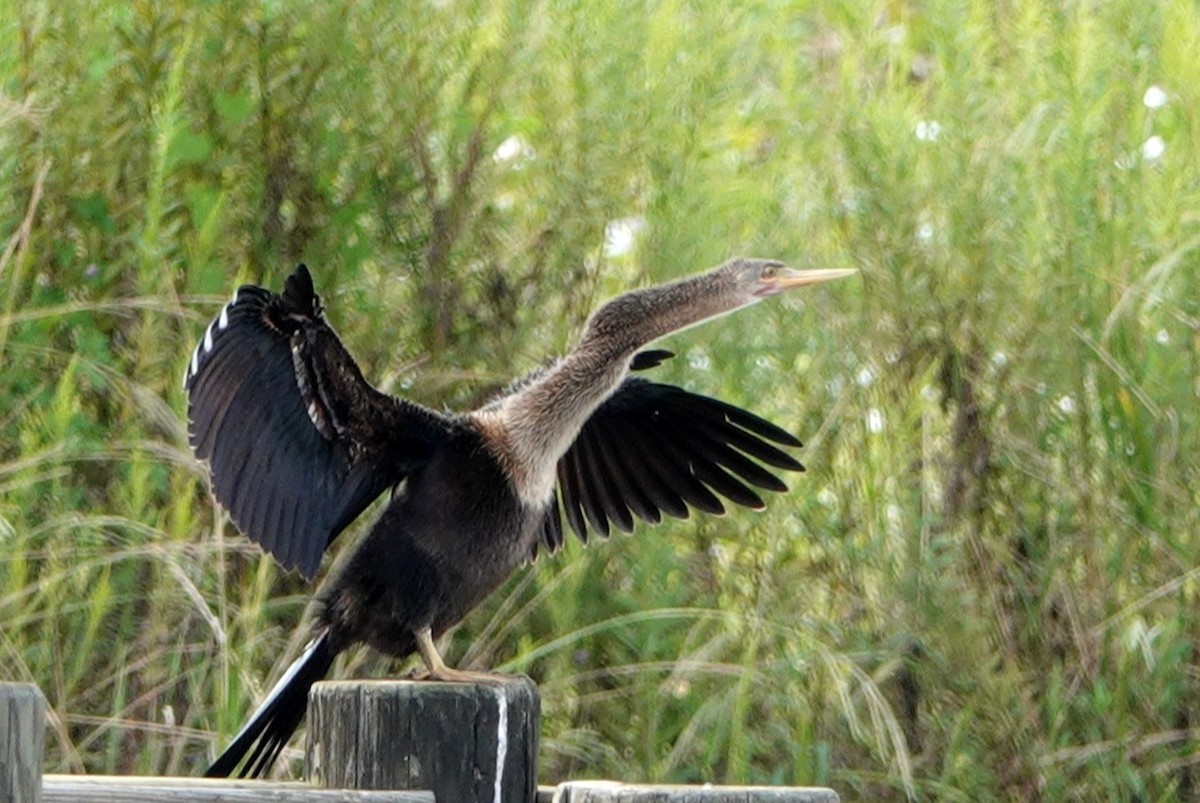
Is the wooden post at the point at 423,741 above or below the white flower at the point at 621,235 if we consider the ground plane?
below

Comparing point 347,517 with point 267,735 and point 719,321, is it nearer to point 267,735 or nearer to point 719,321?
point 267,735

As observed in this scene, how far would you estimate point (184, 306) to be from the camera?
13.5ft

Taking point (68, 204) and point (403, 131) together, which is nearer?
point (68, 204)

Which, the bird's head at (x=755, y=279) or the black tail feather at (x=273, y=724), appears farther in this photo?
the bird's head at (x=755, y=279)

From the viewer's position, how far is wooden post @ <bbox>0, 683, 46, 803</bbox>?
59.3 inches

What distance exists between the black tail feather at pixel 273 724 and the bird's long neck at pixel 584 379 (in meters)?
0.44

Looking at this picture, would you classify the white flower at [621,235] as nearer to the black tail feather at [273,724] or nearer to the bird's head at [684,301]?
the bird's head at [684,301]

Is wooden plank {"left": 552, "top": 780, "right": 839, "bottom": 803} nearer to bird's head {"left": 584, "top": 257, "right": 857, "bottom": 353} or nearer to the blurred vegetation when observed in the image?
bird's head {"left": 584, "top": 257, "right": 857, "bottom": 353}

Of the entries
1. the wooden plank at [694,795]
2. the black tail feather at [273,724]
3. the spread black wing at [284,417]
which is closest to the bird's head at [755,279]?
the spread black wing at [284,417]

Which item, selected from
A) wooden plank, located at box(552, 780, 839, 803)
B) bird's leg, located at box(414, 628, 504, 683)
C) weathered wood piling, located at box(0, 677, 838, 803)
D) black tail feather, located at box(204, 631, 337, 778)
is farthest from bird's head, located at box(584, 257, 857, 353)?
wooden plank, located at box(552, 780, 839, 803)

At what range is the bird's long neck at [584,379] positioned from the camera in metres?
3.25

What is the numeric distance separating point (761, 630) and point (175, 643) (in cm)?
118

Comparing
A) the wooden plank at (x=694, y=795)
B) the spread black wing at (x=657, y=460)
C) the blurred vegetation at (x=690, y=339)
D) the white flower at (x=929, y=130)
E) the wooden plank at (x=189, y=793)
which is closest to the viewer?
the wooden plank at (x=189, y=793)

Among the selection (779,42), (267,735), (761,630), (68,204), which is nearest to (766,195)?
(779,42)
